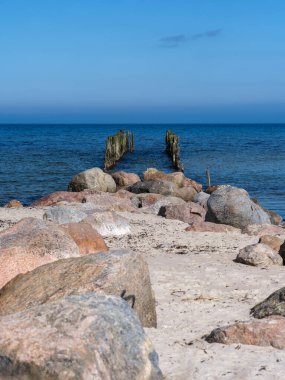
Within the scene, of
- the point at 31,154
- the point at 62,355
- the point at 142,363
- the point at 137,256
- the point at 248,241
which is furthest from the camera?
the point at 31,154

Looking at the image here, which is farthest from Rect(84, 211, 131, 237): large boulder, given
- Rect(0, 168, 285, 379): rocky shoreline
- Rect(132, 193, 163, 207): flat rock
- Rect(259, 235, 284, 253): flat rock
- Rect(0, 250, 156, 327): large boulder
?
Rect(0, 250, 156, 327): large boulder

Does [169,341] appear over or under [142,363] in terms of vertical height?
under

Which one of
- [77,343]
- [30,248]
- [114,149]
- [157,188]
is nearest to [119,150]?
[114,149]

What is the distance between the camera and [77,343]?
13.8ft

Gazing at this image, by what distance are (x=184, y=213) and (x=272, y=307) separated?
9.77 m

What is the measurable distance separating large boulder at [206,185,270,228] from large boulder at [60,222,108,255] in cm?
639

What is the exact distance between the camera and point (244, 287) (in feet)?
30.2

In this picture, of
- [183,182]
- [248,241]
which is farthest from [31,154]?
[248,241]

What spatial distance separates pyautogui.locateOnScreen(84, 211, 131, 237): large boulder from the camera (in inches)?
549

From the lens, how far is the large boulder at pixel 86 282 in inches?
246

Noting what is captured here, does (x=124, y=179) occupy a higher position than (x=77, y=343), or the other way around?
(x=77, y=343)

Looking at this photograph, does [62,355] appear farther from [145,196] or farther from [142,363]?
[145,196]

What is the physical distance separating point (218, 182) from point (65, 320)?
2906 centimetres

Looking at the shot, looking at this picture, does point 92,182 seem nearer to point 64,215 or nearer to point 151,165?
point 64,215
